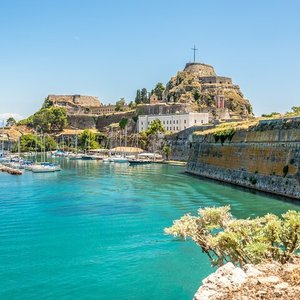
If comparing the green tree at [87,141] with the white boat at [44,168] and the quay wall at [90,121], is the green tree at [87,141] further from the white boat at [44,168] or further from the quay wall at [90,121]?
the white boat at [44,168]

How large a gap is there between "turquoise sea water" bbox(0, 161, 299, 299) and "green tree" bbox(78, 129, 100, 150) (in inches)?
2444

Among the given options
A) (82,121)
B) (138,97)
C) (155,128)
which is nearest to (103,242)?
(155,128)

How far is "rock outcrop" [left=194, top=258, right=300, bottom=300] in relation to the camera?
736 centimetres

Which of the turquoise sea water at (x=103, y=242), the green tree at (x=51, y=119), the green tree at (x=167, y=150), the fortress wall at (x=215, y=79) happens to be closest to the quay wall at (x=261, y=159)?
the turquoise sea water at (x=103, y=242)

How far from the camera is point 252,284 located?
7.80 metres

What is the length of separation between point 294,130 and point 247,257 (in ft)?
76.8

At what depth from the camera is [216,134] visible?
156 ft

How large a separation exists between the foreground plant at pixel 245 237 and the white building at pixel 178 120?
69662 mm

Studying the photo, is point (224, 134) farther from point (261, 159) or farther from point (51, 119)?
point (51, 119)

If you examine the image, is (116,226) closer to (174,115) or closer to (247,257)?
(247,257)

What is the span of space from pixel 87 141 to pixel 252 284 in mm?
93190

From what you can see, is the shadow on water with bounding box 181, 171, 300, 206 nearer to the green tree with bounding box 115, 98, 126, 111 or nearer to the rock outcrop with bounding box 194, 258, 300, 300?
the rock outcrop with bounding box 194, 258, 300, 300

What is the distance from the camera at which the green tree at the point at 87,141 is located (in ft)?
326

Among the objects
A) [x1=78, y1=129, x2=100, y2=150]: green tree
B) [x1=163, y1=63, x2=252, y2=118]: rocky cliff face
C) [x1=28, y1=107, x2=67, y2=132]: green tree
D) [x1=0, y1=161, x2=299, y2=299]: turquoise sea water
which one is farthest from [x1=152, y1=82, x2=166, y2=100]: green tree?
[x1=0, y1=161, x2=299, y2=299]: turquoise sea water
